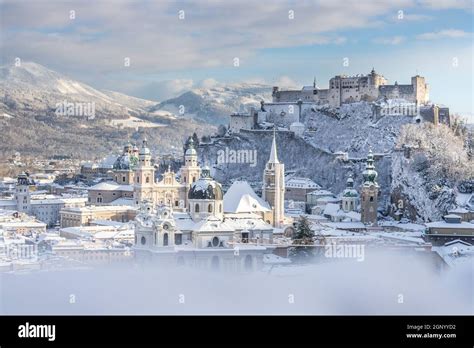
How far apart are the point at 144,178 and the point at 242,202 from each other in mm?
5245

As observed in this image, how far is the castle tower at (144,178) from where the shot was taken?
982 inches

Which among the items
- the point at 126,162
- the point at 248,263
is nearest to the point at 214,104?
the point at 126,162

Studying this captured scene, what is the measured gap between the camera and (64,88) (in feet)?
63.2

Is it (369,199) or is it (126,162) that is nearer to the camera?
(369,199)

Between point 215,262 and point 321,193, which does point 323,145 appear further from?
point 215,262

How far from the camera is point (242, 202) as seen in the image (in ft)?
67.9

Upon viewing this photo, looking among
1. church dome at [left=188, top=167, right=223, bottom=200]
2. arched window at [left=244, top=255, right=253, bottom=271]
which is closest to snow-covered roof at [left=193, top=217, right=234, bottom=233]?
church dome at [left=188, top=167, right=223, bottom=200]

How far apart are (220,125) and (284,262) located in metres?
16.9

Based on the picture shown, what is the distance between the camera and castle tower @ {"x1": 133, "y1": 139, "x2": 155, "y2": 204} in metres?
25.0

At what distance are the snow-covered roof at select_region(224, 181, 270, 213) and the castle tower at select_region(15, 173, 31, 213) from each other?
724 centimetres

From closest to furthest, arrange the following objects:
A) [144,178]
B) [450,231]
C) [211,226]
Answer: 1. [211,226]
2. [450,231]
3. [144,178]

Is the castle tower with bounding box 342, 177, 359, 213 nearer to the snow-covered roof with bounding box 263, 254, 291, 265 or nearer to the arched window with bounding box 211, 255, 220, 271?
the snow-covered roof with bounding box 263, 254, 291, 265
